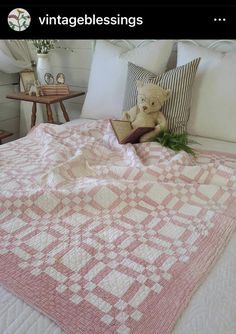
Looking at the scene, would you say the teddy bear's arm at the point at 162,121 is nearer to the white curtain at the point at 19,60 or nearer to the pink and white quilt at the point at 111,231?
the pink and white quilt at the point at 111,231

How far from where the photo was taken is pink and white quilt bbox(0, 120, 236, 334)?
600mm

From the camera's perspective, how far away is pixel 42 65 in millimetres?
2082

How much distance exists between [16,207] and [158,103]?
87cm

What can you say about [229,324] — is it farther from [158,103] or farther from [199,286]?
[158,103]

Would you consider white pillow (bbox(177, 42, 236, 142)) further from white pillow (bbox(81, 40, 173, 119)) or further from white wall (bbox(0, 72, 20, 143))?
white wall (bbox(0, 72, 20, 143))

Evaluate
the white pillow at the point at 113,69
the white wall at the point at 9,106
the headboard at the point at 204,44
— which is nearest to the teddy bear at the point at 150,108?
the white pillow at the point at 113,69

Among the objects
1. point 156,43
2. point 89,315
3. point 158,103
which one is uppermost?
point 156,43

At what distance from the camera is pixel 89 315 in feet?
1.89

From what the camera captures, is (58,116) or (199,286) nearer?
(199,286)

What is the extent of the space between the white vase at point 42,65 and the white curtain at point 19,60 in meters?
0.20

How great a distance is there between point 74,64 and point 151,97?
3.63ft
